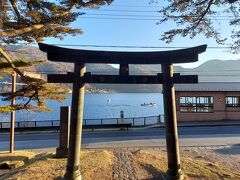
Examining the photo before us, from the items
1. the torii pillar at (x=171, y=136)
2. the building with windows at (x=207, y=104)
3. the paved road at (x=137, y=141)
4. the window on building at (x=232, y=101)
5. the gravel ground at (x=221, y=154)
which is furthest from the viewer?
the window on building at (x=232, y=101)

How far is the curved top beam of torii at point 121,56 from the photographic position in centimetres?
859

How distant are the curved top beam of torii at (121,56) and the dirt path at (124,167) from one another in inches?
133

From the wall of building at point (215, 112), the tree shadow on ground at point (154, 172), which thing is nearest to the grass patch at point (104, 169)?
the tree shadow on ground at point (154, 172)

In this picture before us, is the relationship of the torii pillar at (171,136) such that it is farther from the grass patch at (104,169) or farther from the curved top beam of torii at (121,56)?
the curved top beam of torii at (121,56)

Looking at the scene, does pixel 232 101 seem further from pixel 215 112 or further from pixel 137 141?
pixel 137 141

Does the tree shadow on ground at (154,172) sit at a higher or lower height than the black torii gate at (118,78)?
lower

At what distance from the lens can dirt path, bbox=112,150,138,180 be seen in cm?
891

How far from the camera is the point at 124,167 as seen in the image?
983 centimetres

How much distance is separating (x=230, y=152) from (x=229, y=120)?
1771 centimetres

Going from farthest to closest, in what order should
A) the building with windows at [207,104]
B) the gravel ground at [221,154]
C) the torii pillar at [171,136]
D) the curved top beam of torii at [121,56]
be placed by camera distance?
the building with windows at [207,104] < the gravel ground at [221,154] < the torii pillar at [171,136] < the curved top beam of torii at [121,56]

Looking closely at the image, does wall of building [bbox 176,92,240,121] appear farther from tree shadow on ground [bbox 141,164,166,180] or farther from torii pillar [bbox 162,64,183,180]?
torii pillar [bbox 162,64,183,180]

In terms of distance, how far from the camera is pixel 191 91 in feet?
106

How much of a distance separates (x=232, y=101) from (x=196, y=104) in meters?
4.32

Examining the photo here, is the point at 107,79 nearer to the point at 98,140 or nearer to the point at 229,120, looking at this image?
the point at 98,140
